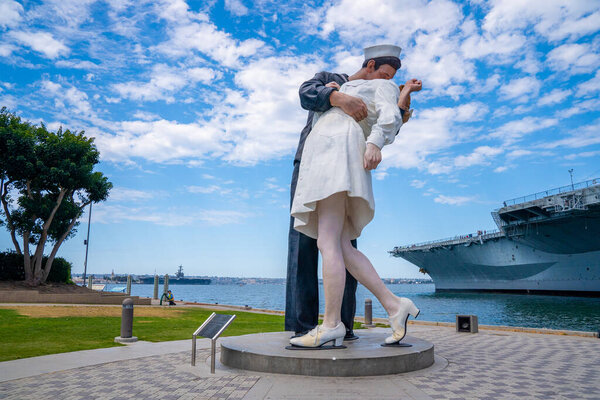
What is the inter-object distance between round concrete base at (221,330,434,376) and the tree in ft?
73.8

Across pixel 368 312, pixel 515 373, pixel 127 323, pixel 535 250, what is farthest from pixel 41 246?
pixel 535 250

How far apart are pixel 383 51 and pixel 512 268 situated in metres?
46.1

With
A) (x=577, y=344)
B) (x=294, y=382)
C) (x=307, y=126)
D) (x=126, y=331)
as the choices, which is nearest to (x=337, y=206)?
(x=307, y=126)

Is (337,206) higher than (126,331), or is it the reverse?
(337,206)

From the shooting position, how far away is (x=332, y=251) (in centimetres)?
432

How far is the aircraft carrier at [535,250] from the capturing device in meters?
32.9

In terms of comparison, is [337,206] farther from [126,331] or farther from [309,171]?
[126,331]

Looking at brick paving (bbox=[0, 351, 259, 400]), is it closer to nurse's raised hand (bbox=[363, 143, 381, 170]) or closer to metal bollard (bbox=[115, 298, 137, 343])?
nurse's raised hand (bbox=[363, 143, 381, 170])

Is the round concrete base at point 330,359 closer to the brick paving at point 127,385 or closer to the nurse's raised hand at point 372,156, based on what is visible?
the brick paving at point 127,385

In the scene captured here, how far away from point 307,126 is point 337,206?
1.38 metres

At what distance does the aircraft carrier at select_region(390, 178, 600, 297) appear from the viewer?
108ft

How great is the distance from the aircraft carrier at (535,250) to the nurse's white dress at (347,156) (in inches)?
1222

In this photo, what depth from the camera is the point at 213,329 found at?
4250 mm

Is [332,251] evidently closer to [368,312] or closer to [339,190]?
[339,190]
